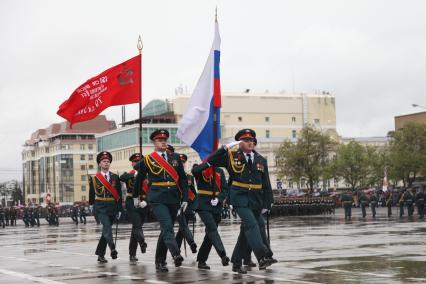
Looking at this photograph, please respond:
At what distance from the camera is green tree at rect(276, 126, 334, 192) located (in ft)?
298

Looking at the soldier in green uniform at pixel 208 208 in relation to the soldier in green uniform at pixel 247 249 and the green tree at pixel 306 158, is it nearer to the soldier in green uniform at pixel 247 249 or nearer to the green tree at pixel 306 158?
the soldier in green uniform at pixel 247 249

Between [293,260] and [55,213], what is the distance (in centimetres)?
4700

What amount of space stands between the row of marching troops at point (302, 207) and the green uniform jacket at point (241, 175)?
37.6 m

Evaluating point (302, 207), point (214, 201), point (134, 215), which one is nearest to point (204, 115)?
point (214, 201)

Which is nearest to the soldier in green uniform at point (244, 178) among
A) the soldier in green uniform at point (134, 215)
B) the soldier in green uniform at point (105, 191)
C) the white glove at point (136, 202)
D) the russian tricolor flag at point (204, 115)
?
the russian tricolor flag at point (204, 115)

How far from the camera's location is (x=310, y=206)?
52.9m

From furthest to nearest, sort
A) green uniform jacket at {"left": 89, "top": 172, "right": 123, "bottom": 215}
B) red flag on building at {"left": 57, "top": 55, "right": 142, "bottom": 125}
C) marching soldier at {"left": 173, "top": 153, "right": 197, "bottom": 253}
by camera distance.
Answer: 1. red flag on building at {"left": 57, "top": 55, "right": 142, "bottom": 125}
2. green uniform jacket at {"left": 89, "top": 172, "right": 123, "bottom": 215}
3. marching soldier at {"left": 173, "top": 153, "right": 197, "bottom": 253}

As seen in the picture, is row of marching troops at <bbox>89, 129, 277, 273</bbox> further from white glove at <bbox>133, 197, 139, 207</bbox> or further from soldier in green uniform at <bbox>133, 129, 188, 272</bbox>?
white glove at <bbox>133, 197, 139, 207</bbox>

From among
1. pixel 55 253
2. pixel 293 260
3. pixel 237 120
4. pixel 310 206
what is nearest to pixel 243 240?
pixel 293 260

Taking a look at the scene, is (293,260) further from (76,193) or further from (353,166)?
(76,193)

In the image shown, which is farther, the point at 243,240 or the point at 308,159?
the point at 308,159

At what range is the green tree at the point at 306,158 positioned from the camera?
90875 millimetres

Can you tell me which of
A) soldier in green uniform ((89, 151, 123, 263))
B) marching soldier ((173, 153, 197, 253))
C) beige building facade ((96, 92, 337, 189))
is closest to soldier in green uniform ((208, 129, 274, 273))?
marching soldier ((173, 153, 197, 253))

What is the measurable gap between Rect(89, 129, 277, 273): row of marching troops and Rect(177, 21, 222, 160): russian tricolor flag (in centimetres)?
38
